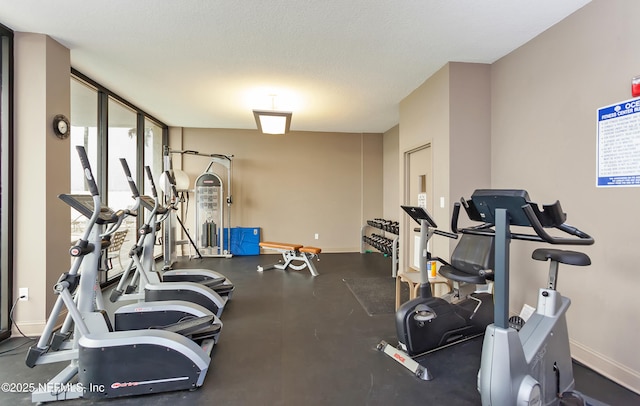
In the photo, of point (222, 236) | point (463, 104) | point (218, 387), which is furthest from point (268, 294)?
point (463, 104)

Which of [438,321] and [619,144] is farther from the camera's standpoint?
[438,321]

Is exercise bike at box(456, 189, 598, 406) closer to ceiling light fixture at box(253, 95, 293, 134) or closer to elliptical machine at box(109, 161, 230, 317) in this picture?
elliptical machine at box(109, 161, 230, 317)

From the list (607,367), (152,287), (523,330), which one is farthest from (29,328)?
(607,367)

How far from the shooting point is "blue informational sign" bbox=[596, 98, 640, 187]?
6.32 feet

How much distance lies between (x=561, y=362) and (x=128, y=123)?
6.12 m

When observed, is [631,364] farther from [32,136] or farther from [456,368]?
[32,136]

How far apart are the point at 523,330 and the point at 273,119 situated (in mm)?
3522

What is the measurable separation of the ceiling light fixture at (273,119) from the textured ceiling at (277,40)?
1.22 ft

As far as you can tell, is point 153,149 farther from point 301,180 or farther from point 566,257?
point 566,257

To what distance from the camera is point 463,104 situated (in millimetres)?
3225

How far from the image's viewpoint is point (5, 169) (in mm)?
2621

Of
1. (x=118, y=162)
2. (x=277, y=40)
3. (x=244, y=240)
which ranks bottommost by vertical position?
(x=244, y=240)

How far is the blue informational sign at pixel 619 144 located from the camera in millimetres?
1926

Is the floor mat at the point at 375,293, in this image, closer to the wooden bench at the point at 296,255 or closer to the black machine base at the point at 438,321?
the wooden bench at the point at 296,255
